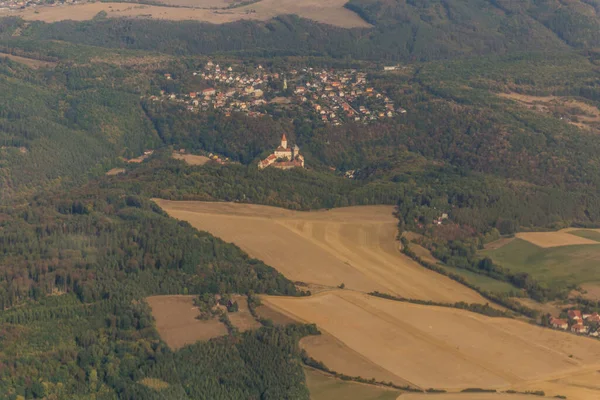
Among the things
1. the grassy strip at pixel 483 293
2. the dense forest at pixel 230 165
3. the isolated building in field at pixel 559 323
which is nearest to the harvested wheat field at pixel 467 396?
the dense forest at pixel 230 165

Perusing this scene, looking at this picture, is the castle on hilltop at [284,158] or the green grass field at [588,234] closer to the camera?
the green grass field at [588,234]

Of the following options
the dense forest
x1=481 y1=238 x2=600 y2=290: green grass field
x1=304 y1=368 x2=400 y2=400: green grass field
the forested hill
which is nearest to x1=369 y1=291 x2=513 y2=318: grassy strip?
the dense forest

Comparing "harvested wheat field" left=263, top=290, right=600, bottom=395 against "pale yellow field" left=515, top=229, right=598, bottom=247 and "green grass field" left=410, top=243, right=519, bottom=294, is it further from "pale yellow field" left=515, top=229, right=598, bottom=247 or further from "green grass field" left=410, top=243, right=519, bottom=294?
"pale yellow field" left=515, top=229, right=598, bottom=247

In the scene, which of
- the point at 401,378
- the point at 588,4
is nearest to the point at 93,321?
the point at 401,378

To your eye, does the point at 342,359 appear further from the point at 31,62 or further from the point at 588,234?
the point at 31,62

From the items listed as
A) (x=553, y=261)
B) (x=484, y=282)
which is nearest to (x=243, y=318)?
(x=484, y=282)

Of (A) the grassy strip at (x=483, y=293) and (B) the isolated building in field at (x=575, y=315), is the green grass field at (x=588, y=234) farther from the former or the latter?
(B) the isolated building in field at (x=575, y=315)
